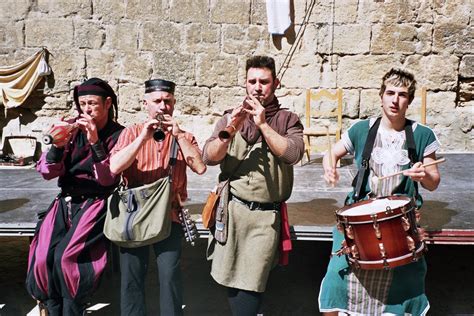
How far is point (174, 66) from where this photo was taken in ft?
23.5

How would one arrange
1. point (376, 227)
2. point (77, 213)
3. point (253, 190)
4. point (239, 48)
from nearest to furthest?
point (376, 227) < point (253, 190) < point (77, 213) < point (239, 48)

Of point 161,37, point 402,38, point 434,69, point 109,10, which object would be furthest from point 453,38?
point 109,10

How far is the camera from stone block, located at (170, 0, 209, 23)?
6.99 m

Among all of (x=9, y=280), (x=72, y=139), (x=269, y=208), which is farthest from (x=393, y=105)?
(x=9, y=280)

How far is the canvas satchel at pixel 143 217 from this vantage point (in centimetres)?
289

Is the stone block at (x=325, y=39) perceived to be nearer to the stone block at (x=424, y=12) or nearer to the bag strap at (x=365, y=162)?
the stone block at (x=424, y=12)

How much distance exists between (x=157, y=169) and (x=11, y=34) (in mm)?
5185

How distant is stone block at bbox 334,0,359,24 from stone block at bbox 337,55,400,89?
0.48 metres

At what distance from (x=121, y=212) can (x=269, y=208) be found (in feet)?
2.64

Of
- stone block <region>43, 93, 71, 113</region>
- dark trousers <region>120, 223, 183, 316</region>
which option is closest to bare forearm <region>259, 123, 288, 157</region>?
dark trousers <region>120, 223, 183, 316</region>

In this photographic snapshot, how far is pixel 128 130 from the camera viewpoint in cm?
302

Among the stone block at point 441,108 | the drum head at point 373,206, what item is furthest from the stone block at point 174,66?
the drum head at point 373,206

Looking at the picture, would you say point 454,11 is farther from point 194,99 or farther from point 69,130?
point 69,130

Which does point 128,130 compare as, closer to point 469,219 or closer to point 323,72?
point 469,219
